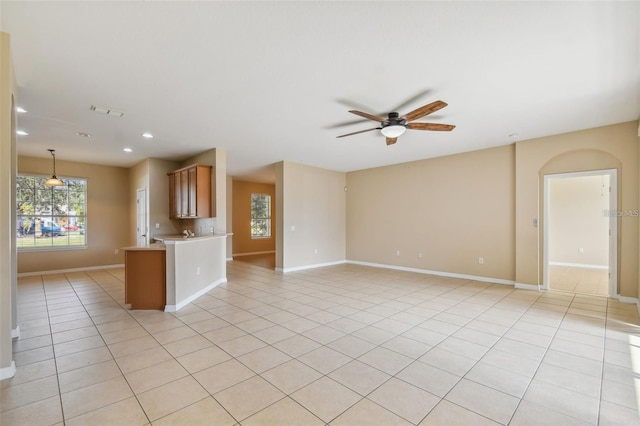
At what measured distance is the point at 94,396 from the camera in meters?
2.09

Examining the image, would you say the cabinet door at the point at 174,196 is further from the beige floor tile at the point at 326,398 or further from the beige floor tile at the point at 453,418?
the beige floor tile at the point at 453,418

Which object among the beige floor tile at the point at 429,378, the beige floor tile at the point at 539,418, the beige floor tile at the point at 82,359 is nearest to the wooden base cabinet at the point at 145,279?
the beige floor tile at the point at 82,359

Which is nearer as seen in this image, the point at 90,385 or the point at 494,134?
the point at 90,385

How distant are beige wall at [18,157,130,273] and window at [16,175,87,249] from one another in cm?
17

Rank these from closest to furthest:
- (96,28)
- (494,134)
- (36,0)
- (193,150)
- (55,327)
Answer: (36,0), (96,28), (55,327), (494,134), (193,150)

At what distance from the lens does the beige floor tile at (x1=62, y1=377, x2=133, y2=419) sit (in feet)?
6.40

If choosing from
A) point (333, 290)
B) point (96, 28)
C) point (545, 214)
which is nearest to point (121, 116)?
point (96, 28)

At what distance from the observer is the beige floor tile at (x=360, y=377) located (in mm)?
2209

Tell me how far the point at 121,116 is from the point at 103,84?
104 centimetres

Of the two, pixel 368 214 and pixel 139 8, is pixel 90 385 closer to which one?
pixel 139 8

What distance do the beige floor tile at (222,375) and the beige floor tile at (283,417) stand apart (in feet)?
1.54

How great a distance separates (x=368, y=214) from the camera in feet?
26.5

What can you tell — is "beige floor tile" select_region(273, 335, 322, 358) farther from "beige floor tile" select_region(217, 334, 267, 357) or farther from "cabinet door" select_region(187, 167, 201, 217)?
"cabinet door" select_region(187, 167, 201, 217)

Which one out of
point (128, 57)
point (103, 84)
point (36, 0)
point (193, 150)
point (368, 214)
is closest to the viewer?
point (36, 0)
